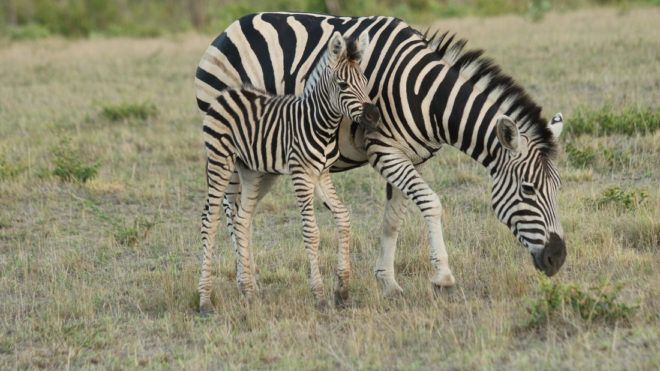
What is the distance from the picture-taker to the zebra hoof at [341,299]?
6.19m

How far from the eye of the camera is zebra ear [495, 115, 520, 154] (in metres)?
5.59

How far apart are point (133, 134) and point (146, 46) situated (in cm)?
1366

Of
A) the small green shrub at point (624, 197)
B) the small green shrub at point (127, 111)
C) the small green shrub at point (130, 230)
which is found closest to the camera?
the small green shrub at point (624, 197)

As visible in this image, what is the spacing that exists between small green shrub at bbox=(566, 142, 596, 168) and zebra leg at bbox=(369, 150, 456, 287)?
4.42m

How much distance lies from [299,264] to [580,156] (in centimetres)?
429

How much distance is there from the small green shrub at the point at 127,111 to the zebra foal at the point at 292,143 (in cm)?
807

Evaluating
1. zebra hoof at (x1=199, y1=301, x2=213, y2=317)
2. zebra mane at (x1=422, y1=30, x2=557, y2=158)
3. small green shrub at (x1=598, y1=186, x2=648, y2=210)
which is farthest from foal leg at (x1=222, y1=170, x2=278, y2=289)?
small green shrub at (x1=598, y1=186, x2=648, y2=210)

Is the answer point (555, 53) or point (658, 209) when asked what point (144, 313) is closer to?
point (658, 209)

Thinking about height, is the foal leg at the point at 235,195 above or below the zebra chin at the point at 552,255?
above

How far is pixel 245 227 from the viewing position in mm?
6703

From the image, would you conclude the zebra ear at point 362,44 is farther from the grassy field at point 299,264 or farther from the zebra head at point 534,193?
the grassy field at point 299,264

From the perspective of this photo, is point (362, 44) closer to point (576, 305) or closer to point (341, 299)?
point (341, 299)

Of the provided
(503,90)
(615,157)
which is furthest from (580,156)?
(503,90)

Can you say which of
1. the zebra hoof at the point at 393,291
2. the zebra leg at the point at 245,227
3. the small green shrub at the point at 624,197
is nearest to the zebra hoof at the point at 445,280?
the zebra hoof at the point at 393,291
